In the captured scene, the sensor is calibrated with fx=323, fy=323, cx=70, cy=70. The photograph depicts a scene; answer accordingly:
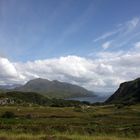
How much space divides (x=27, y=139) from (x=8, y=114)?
77.0 meters

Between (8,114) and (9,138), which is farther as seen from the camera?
(8,114)

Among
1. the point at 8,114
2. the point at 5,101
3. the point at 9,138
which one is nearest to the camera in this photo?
the point at 9,138

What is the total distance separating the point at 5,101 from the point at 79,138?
174 meters

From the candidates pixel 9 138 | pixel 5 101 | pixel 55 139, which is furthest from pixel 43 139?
pixel 5 101

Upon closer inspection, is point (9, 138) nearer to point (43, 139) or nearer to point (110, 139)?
point (43, 139)

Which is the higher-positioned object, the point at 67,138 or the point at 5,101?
the point at 5,101

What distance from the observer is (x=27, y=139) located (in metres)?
15.6

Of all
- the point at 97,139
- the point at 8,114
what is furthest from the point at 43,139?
the point at 8,114

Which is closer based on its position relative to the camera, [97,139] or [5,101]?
[97,139]

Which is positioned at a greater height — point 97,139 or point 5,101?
point 5,101

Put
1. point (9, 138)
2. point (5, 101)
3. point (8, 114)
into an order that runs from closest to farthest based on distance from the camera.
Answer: point (9, 138) < point (8, 114) < point (5, 101)

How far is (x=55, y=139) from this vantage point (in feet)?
51.2

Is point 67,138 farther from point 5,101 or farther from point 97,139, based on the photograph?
point 5,101

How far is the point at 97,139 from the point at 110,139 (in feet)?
2.50
